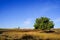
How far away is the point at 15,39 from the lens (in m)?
16.2

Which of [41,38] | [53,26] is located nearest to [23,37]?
[41,38]

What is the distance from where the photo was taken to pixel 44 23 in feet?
162

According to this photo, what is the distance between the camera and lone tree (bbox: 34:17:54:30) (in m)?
48.5

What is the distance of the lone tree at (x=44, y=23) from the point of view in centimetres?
4847

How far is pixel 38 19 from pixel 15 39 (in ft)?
115

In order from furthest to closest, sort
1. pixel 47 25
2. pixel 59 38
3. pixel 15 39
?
pixel 47 25, pixel 59 38, pixel 15 39

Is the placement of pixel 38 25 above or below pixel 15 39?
above

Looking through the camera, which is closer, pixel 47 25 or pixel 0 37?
pixel 0 37

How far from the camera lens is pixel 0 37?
1647cm

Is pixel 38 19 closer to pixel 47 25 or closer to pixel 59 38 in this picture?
pixel 47 25

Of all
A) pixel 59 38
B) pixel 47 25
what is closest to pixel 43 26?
pixel 47 25

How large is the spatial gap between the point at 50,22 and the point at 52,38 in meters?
32.8

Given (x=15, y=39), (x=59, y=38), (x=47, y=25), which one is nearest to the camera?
(x=15, y=39)

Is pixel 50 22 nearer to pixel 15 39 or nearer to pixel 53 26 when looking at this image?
pixel 53 26
